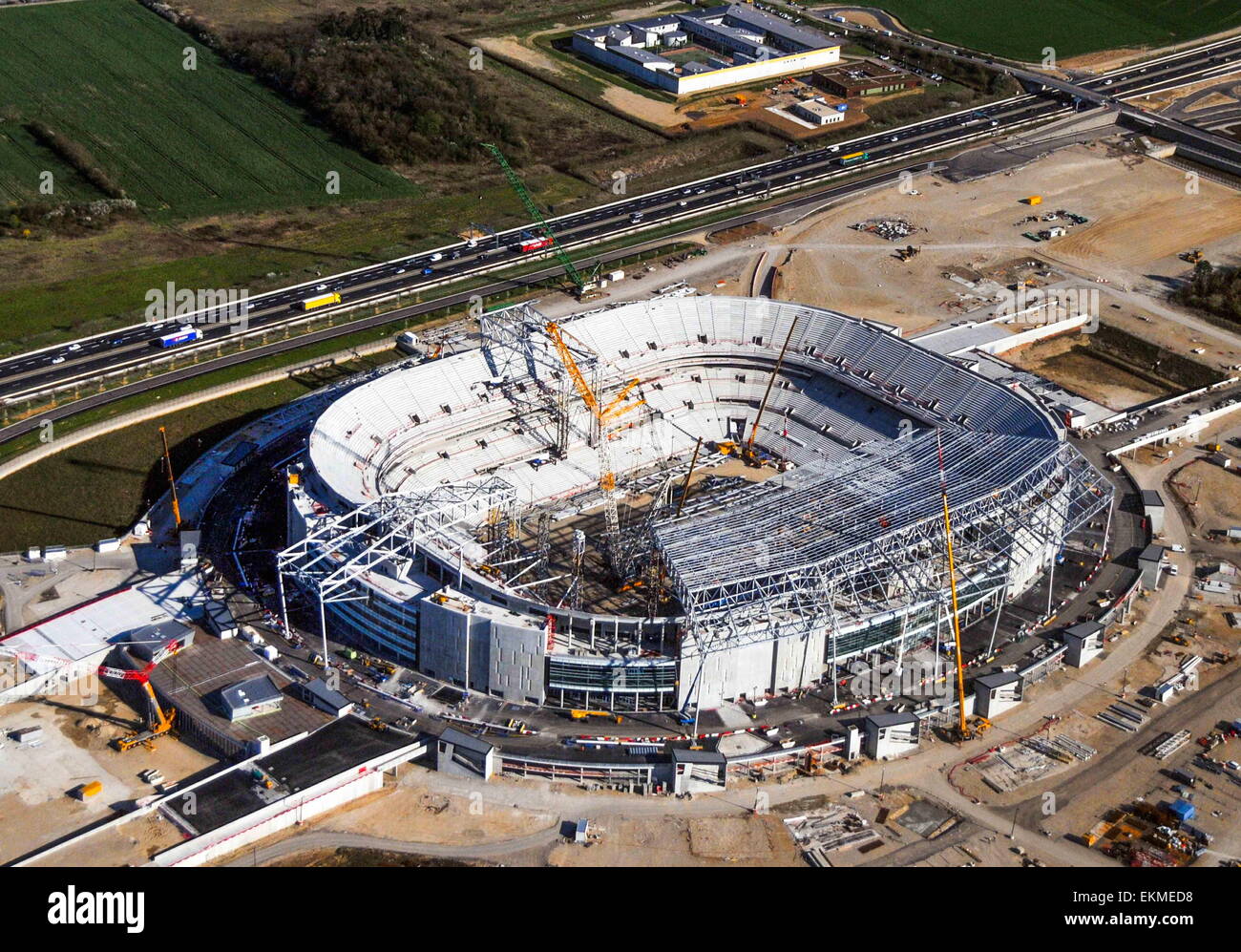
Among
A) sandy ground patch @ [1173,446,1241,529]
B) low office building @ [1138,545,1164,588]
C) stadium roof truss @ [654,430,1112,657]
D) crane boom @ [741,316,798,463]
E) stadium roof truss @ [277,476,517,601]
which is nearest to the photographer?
stadium roof truss @ [654,430,1112,657]

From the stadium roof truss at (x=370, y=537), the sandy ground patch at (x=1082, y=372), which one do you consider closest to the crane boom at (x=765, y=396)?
the sandy ground patch at (x=1082, y=372)

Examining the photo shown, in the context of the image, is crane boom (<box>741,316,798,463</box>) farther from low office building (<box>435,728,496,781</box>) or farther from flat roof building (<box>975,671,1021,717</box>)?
low office building (<box>435,728,496,781</box>)

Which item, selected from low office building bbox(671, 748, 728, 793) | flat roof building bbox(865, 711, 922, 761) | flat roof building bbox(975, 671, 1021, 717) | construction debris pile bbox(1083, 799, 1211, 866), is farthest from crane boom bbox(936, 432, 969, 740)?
low office building bbox(671, 748, 728, 793)

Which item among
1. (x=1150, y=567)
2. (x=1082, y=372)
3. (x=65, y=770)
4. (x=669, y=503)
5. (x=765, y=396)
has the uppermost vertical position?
(x=765, y=396)

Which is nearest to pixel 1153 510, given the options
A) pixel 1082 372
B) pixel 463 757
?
pixel 1082 372

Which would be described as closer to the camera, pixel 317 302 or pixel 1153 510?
pixel 1153 510

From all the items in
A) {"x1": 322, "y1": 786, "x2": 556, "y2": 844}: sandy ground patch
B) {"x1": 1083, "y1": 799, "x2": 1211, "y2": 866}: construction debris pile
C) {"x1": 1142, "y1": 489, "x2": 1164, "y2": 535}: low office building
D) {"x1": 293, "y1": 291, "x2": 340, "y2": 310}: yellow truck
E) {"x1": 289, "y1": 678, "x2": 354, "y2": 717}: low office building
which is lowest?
{"x1": 322, "y1": 786, "x2": 556, "y2": 844}: sandy ground patch

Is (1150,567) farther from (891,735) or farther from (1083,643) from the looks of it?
(891,735)
